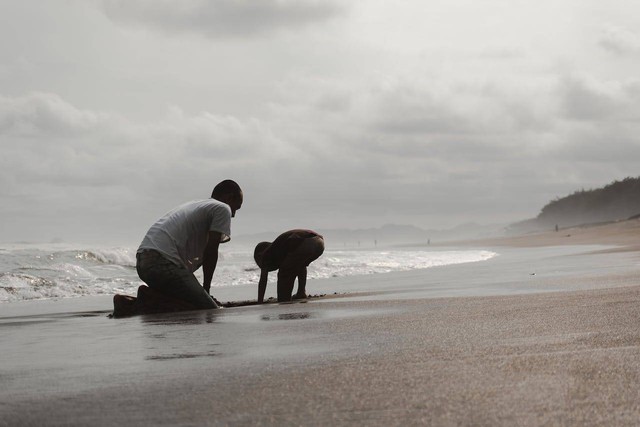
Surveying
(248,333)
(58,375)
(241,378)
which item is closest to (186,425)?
(241,378)

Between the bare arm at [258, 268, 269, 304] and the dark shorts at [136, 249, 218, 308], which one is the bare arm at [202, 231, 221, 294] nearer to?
the dark shorts at [136, 249, 218, 308]

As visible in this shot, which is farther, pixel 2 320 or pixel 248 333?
pixel 2 320

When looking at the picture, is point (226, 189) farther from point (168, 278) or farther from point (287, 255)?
point (287, 255)

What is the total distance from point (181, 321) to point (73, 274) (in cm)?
850

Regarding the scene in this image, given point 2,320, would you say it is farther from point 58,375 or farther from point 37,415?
point 37,415

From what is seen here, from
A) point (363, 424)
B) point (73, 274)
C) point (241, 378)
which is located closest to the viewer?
point (363, 424)

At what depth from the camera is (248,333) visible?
4.94 m

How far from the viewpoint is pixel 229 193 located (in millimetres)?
7438

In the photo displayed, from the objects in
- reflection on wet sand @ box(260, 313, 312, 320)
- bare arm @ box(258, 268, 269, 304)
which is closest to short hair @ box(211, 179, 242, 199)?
bare arm @ box(258, 268, 269, 304)

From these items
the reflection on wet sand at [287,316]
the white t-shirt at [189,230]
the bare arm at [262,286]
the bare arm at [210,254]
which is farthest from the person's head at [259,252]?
the reflection on wet sand at [287,316]

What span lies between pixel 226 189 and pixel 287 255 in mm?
1425

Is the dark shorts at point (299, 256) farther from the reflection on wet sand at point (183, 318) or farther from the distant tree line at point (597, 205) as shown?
the distant tree line at point (597, 205)

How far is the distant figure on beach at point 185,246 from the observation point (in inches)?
279

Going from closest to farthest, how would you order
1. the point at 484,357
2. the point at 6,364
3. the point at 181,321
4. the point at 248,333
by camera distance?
the point at 484,357, the point at 6,364, the point at 248,333, the point at 181,321
